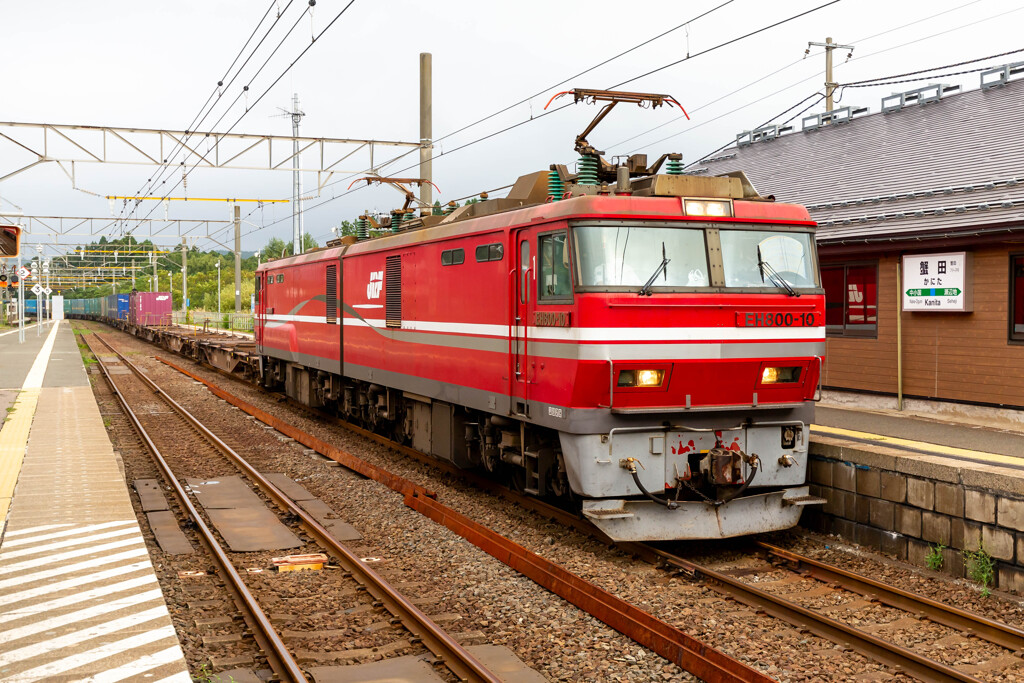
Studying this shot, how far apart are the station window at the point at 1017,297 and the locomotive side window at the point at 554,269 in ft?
24.9

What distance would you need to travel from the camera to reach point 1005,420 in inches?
508

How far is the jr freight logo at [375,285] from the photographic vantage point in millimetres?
14062

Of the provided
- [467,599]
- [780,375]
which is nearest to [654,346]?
[780,375]

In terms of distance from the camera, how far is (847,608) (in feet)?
24.2

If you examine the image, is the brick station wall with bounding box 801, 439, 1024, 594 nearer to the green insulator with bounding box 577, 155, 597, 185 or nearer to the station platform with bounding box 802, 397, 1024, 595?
the station platform with bounding box 802, 397, 1024, 595

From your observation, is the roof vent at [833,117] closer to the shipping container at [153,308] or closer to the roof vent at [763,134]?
the roof vent at [763,134]

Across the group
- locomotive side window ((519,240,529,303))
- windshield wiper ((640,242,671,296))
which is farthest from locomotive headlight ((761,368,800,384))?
locomotive side window ((519,240,529,303))

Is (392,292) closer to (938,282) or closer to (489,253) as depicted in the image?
(489,253)

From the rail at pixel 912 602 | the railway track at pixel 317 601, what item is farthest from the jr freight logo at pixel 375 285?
the rail at pixel 912 602

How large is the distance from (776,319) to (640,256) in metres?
1.49

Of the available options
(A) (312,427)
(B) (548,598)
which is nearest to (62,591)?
(B) (548,598)

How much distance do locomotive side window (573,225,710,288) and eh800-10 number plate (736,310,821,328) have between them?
48cm

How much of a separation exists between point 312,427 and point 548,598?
36.5ft

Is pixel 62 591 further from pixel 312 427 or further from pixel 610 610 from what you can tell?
pixel 312 427
